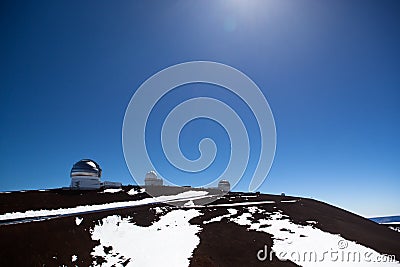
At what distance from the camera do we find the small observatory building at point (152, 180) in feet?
161

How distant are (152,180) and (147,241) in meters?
30.7

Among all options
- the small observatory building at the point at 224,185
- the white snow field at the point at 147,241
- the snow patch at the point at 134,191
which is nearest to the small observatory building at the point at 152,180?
the snow patch at the point at 134,191

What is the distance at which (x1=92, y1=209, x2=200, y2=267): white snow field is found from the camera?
15961 millimetres

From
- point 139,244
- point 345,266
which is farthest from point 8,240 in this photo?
point 345,266

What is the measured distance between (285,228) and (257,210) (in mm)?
5614

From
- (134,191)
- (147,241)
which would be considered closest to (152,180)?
(134,191)

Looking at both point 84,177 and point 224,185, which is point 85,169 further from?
point 224,185

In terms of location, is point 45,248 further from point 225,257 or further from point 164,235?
point 225,257

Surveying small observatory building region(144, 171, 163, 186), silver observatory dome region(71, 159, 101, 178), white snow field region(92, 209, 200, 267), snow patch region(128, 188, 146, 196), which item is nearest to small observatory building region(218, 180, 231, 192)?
small observatory building region(144, 171, 163, 186)

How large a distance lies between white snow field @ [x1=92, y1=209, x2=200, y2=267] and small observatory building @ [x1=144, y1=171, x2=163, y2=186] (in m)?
25.3

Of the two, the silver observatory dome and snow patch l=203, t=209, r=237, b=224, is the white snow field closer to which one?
snow patch l=203, t=209, r=237, b=224

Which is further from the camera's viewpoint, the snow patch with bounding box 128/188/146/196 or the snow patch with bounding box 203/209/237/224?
the snow patch with bounding box 128/188/146/196

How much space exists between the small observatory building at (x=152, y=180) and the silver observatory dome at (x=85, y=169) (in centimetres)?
1166

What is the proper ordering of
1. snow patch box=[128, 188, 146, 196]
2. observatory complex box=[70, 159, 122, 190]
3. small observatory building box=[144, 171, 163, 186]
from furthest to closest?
small observatory building box=[144, 171, 163, 186], observatory complex box=[70, 159, 122, 190], snow patch box=[128, 188, 146, 196]
